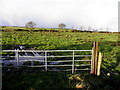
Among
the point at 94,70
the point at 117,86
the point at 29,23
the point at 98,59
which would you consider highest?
the point at 29,23

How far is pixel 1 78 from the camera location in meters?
6.02

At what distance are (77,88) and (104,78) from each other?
2.15 m

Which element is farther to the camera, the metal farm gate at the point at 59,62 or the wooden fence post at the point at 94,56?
the metal farm gate at the point at 59,62

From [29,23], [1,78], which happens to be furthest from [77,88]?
[29,23]

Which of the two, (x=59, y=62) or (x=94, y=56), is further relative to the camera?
(x=59, y=62)

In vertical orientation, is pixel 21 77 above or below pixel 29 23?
below

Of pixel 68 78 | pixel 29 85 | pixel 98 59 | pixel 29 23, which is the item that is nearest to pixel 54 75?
pixel 68 78

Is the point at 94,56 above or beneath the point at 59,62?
above

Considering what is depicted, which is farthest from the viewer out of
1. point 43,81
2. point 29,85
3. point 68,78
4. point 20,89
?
point 68,78

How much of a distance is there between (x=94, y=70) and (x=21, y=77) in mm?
4437

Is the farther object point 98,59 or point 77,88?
point 98,59

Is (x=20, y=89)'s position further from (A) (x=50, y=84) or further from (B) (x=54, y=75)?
(B) (x=54, y=75)

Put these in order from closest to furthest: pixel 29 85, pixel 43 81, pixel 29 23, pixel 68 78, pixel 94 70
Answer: pixel 29 85
pixel 43 81
pixel 68 78
pixel 94 70
pixel 29 23

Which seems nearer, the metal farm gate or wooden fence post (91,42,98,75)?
wooden fence post (91,42,98,75)
